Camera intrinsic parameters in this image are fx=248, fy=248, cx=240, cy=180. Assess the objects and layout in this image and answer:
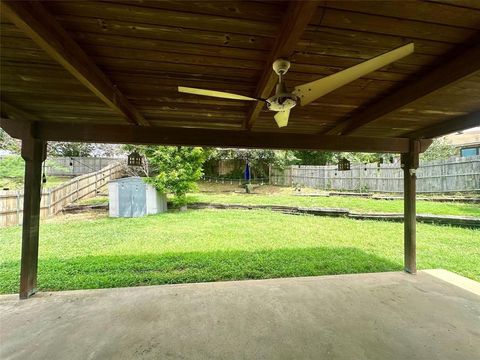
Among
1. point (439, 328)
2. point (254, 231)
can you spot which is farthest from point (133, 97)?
point (254, 231)

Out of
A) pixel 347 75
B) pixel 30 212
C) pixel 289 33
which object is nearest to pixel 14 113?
pixel 30 212

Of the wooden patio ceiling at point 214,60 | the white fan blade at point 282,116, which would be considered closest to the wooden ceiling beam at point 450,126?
the wooden patio ceiling at point 214,60

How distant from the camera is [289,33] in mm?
1202

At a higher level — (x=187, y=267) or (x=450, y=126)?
(x=450, y=126)

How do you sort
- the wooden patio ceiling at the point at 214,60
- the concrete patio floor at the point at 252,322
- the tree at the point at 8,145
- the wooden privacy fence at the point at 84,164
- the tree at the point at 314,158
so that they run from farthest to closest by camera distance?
1. the tree at the point at 314,158
2. the wooden privacy fence at the point at 84,164
3. the tree at the point at 8,145
4. the concrete patio floor at the point at 252,322
5. the wooden patio ceiling at the point at 214,60

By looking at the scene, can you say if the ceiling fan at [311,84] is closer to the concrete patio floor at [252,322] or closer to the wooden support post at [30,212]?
the concrete patio floor at [252,322]

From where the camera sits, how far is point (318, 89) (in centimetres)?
146

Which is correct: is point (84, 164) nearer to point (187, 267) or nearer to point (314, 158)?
point (187, 267)

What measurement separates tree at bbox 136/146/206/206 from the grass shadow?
3.87 metres

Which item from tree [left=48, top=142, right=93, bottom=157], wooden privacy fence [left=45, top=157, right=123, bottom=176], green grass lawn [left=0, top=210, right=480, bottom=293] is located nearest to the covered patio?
green grass lawn [left=0, top=210, right=480, bottom=293]

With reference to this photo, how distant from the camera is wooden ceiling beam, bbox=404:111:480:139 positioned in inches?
104

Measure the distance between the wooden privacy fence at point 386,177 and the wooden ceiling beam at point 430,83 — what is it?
773 cm

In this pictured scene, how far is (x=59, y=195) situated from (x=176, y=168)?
3.64 meters

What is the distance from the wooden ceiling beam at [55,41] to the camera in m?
1.09
